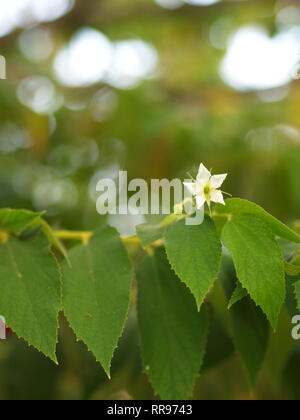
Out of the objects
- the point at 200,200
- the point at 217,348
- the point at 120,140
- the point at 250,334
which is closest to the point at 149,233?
the point at 200,200

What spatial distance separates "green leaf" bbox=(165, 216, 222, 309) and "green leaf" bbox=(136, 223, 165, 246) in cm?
3

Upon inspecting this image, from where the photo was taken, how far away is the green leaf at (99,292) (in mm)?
624

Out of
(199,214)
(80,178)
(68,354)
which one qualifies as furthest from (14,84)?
(199,214)

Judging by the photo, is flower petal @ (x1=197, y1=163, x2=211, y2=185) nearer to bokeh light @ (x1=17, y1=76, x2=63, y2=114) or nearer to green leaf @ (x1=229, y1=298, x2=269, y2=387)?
green leaf @ (x1=229, y1=298, x2=269, y2=387)

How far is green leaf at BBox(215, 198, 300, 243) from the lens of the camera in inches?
23.8

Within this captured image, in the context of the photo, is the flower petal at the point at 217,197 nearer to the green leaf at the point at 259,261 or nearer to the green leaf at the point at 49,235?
the green leaf at the point at 259,261

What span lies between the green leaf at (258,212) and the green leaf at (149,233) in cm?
7

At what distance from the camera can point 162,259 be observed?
765 millimetres

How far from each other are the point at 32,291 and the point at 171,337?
0.18m

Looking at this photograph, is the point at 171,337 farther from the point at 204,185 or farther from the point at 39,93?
the point at 39,93

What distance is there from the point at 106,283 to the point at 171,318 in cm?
11

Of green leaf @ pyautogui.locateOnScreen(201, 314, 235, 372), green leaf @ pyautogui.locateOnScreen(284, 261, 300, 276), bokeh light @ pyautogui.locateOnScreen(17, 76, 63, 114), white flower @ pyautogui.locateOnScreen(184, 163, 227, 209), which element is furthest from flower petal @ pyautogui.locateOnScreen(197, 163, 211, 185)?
bokeh light @ pyautogui.locateOnScreen(17, 76, 63, 114)
